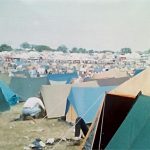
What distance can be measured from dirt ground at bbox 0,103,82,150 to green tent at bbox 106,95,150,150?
265 cm

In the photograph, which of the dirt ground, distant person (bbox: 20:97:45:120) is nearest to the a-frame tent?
the dirt ground

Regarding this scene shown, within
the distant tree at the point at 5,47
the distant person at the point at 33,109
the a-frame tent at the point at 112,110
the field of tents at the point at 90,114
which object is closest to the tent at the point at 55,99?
the field of tents at the point at 90,114

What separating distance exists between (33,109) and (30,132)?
7.63 feet

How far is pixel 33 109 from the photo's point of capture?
44.5ft

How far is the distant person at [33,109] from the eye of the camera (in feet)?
44.3

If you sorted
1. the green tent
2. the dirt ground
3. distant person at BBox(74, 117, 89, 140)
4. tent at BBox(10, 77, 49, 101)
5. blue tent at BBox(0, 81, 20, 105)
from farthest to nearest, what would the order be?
tent at BBox(10, 77, 49, 101) → blue tent at BBox(0, 81, 20, 105) → the dirt ground → distant person at BBox(74, 117, 89, 140) → the green tent

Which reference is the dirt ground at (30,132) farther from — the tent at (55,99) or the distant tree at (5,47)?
the distant tree at (5,47)

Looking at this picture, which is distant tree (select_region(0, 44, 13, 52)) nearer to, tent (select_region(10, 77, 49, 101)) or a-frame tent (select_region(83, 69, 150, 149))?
tent (select_region(10, 77, 49, 101))

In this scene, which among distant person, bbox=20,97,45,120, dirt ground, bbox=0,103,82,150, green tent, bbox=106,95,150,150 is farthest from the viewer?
distant person, bbox=20,97,45,120

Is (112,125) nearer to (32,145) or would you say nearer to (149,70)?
(149,70)

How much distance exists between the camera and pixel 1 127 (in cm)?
1225

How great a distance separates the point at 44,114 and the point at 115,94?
623cm

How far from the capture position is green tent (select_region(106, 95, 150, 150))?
20.6ft

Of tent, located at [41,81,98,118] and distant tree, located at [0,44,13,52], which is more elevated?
tent, located at [41,81,98,118]
